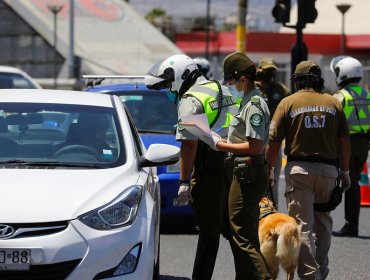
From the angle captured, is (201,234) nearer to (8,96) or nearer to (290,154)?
(290,154)

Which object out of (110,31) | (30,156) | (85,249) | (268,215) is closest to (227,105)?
(268,215)

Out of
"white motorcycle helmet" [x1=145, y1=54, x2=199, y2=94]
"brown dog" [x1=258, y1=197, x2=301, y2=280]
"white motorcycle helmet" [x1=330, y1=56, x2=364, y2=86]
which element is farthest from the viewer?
"white motorcycle helmet" [x1=330, y1=56, x2=364, y2=86]

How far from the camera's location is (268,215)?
734cm

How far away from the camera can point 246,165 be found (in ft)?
21.6

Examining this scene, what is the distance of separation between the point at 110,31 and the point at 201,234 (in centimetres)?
4137

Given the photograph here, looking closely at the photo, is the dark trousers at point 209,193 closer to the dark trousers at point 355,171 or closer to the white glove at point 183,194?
the white glove at point 183,194

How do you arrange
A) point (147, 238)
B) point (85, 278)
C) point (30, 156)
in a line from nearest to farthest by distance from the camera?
point (85, 278) < point (147, 238) < point (30, 156)

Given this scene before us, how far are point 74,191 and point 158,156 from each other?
924mm

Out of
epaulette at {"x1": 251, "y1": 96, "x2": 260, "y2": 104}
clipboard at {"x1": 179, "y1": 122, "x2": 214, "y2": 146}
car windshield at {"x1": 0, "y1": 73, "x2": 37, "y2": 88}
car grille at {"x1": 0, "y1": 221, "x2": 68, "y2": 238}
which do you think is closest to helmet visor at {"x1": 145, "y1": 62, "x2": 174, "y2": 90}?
clipboard at {"x1": 179, "y1": 122, "x2": 214, "y2": 146}

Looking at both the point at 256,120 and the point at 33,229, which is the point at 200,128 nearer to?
the point at 256,120

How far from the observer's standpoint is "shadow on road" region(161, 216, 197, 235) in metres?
10.8

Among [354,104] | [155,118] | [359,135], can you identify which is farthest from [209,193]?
[155,118]

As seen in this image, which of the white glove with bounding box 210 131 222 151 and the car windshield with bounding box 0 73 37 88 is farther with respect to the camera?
the car windshield with bounding box 0 73 37 88

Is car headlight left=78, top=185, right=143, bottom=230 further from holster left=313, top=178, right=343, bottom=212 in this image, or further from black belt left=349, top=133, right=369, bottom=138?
black belt left=349, top=133, right=369, bottom=138
